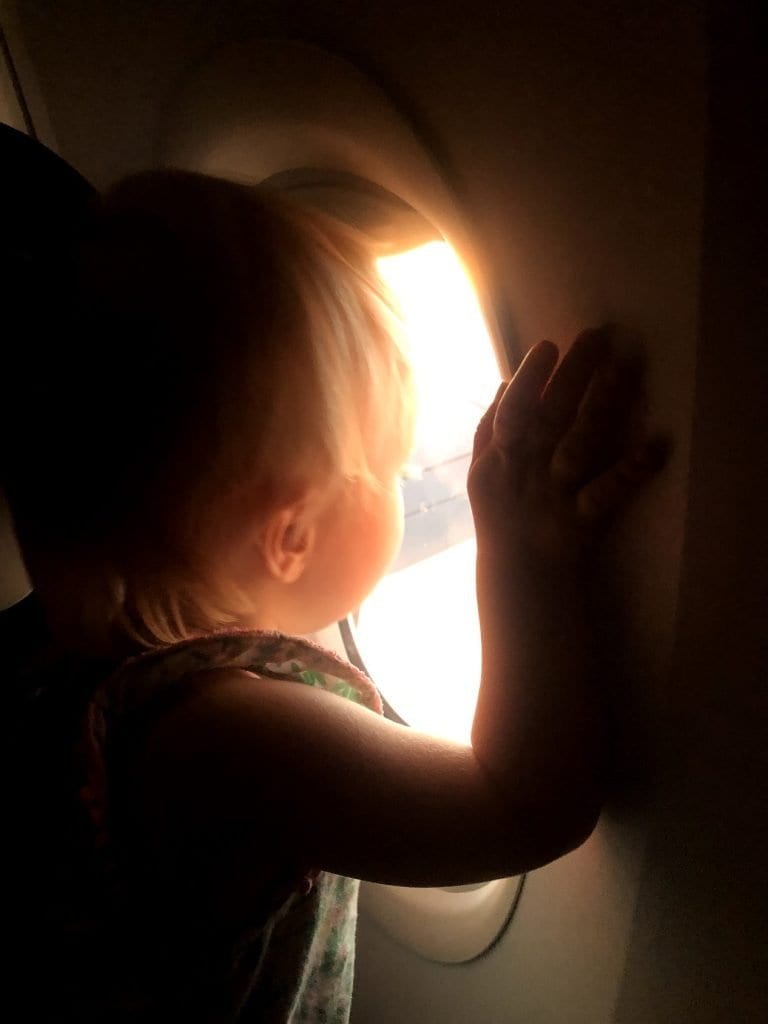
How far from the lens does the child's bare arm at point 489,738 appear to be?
16.1 inches

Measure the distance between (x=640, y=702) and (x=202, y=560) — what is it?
12.0 inches

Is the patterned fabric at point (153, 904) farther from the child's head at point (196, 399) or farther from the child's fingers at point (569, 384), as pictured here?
the child's fingers at point (569, 384)

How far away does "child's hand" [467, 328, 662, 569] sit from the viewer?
0.37m

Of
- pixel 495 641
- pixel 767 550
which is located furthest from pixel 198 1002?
pixel 767 550

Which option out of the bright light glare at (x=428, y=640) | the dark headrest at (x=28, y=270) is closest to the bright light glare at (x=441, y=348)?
the bright light glare at (x=428, y=640)

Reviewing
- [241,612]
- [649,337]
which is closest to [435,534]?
[241,612]

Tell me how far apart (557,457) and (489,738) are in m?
0.16

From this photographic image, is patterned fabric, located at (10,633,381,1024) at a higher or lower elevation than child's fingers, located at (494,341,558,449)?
lower

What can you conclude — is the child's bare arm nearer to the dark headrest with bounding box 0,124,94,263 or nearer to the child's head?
the child's head

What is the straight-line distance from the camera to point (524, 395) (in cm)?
42

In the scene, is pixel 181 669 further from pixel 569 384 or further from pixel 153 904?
pixel 569 384

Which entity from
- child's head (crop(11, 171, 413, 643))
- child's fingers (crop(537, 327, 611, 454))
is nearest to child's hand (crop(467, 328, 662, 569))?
child's fingers (crop(537, 327, 611, 454))

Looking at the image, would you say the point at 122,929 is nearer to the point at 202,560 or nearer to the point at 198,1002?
the point at 198,1002

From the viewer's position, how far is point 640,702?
0.39 metres
